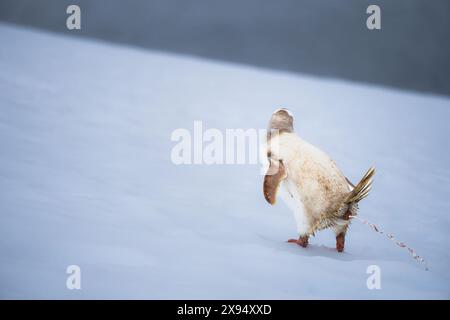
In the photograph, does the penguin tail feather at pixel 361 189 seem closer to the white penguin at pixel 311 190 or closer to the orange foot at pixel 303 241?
the white penguin at pixel 311 190

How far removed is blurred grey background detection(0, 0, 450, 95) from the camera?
500cm

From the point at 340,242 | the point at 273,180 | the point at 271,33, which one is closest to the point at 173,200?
the point at 273,180

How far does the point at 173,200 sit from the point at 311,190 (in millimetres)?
547

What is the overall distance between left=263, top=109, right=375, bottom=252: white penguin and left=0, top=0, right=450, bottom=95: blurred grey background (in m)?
2.73

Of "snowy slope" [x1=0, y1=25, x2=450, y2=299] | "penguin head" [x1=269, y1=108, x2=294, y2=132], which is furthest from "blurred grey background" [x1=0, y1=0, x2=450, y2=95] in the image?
"penguin head" [x1=269, y1=108, x2=294, y2=132]

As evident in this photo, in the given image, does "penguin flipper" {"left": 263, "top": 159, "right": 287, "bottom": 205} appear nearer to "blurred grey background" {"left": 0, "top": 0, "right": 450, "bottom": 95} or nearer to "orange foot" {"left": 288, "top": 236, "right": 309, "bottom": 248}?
"orange foot" {"left": 288, "top": 236, "right": 309, "bottom": 248}

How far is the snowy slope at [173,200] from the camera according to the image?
194cm

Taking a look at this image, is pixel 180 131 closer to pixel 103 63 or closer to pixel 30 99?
pixel 30 99

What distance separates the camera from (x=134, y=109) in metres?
3.57

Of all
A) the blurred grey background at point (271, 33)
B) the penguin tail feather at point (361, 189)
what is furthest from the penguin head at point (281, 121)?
the blurred grey background at point (271, 33)

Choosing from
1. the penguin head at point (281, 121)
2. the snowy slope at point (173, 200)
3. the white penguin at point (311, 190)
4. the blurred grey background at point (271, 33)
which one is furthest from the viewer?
the blurred grey background at point (271, 33)

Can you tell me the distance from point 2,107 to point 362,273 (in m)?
1.75

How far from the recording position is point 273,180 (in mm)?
2125

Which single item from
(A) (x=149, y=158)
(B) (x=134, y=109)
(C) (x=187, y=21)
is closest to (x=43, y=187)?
(A) (x=149, y=158)
